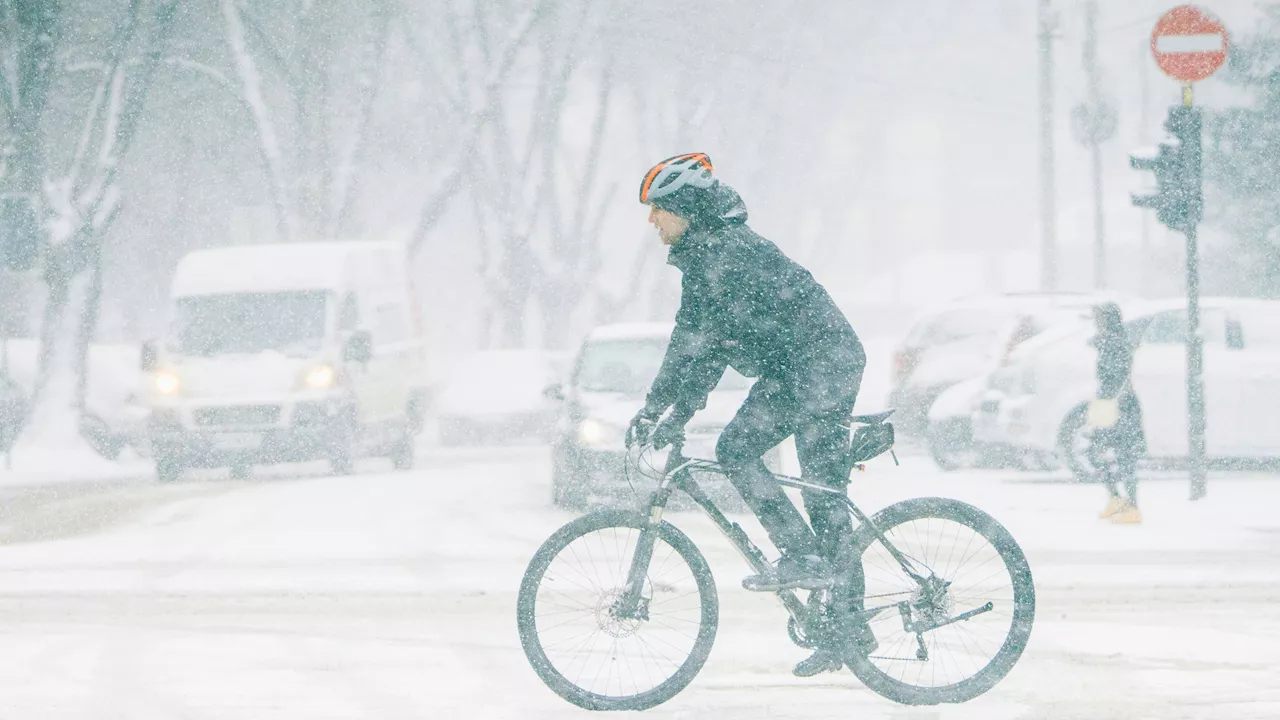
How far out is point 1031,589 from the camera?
6719 millimetres

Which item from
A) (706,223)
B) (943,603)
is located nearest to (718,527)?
(943,603)

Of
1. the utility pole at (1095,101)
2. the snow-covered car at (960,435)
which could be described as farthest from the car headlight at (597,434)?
the utility pole at (1095,101)

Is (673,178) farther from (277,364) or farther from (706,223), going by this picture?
(277,364)

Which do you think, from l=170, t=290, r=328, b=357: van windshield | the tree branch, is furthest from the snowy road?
the tree branch

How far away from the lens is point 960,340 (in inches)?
821

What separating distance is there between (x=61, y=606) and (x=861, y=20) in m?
31.1

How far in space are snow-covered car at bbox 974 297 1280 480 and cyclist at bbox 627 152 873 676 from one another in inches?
442

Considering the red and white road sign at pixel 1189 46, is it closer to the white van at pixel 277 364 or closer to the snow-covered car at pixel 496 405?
the white van at pixel 277 364

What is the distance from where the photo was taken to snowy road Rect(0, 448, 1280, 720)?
711cm

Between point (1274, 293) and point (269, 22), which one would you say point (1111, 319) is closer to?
point (1274, 293)

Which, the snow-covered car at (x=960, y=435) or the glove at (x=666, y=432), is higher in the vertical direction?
the glove at (x=666, y=432)

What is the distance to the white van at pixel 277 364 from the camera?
20422 millimetres

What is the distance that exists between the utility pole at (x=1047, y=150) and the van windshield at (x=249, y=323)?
1500cm

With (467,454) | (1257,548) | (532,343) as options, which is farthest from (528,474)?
(532,343)
